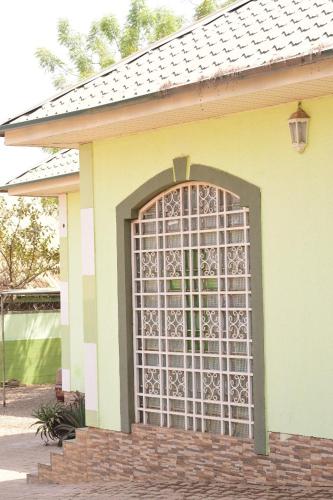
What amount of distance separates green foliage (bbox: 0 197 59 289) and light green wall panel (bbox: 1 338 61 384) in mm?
3983

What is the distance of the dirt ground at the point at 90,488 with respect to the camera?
30.2 feet

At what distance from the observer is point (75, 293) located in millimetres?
17641

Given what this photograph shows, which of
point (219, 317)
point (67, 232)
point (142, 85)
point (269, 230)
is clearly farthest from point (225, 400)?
point (67, 232)

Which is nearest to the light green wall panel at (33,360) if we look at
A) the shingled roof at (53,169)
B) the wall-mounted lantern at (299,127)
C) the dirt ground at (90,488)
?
the dirt ground at (90,488)

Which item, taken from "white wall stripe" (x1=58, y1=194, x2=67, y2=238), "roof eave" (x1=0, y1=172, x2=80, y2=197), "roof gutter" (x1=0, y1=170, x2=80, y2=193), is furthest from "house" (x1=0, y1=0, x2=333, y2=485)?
"white wall stripe" (x1=58, y1=194, x2=67, y2=238)

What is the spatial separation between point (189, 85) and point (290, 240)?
164 cm

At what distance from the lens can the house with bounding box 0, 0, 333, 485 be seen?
356 inches

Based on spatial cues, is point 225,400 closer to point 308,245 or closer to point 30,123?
point 308,245

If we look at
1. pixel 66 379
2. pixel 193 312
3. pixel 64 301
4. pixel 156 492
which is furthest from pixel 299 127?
pixel 66 379

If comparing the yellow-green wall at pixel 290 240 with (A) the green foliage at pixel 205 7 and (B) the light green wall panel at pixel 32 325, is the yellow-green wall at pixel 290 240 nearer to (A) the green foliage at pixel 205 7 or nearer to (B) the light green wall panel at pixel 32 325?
(B) the light green wall panel at pixel 32 325

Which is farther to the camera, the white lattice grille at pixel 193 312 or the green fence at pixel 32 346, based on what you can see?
the green fence at pixel 32 346

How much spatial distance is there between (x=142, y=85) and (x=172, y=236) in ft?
5.42

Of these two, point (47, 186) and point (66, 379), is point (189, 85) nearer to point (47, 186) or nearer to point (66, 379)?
point (47, 186)

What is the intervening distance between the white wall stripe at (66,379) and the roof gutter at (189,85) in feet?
22.9
